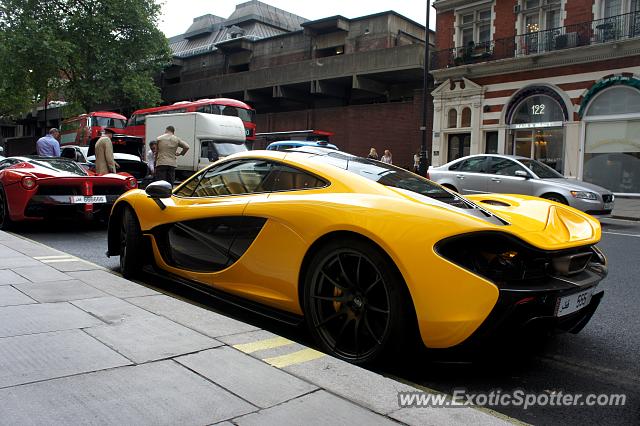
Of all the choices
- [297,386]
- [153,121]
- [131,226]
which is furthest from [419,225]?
[153,121]

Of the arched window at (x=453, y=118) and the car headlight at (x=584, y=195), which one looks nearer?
the car headlight at (x=584, y=195)

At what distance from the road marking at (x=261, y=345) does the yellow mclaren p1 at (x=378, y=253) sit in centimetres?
22

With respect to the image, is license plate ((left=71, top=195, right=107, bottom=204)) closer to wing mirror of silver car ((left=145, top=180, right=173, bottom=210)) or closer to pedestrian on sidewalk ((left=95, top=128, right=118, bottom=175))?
pedestrian on sidewalk ((left=95, top=128, right=118, bottom=175))

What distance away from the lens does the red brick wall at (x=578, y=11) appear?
67.1 ft

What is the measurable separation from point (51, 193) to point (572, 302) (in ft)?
24.1

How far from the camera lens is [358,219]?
3.01 meters

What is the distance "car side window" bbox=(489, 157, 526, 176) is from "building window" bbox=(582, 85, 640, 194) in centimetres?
994

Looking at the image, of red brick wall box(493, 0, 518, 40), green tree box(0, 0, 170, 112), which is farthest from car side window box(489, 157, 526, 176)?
green tree box(0, 0, 170, 112)

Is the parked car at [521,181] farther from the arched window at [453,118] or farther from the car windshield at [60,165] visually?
the arched window at [453,118]

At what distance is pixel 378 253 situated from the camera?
114 inches

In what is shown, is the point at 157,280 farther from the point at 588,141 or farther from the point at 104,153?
the point at 588,141

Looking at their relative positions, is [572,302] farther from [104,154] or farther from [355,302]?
[104,154]

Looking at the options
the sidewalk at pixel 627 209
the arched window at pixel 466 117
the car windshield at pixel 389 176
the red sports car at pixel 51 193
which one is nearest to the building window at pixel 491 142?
the arched window at pixel 466 117

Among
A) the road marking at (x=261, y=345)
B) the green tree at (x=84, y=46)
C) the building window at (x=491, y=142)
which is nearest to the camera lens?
the road marking at (x=261, y=345)
